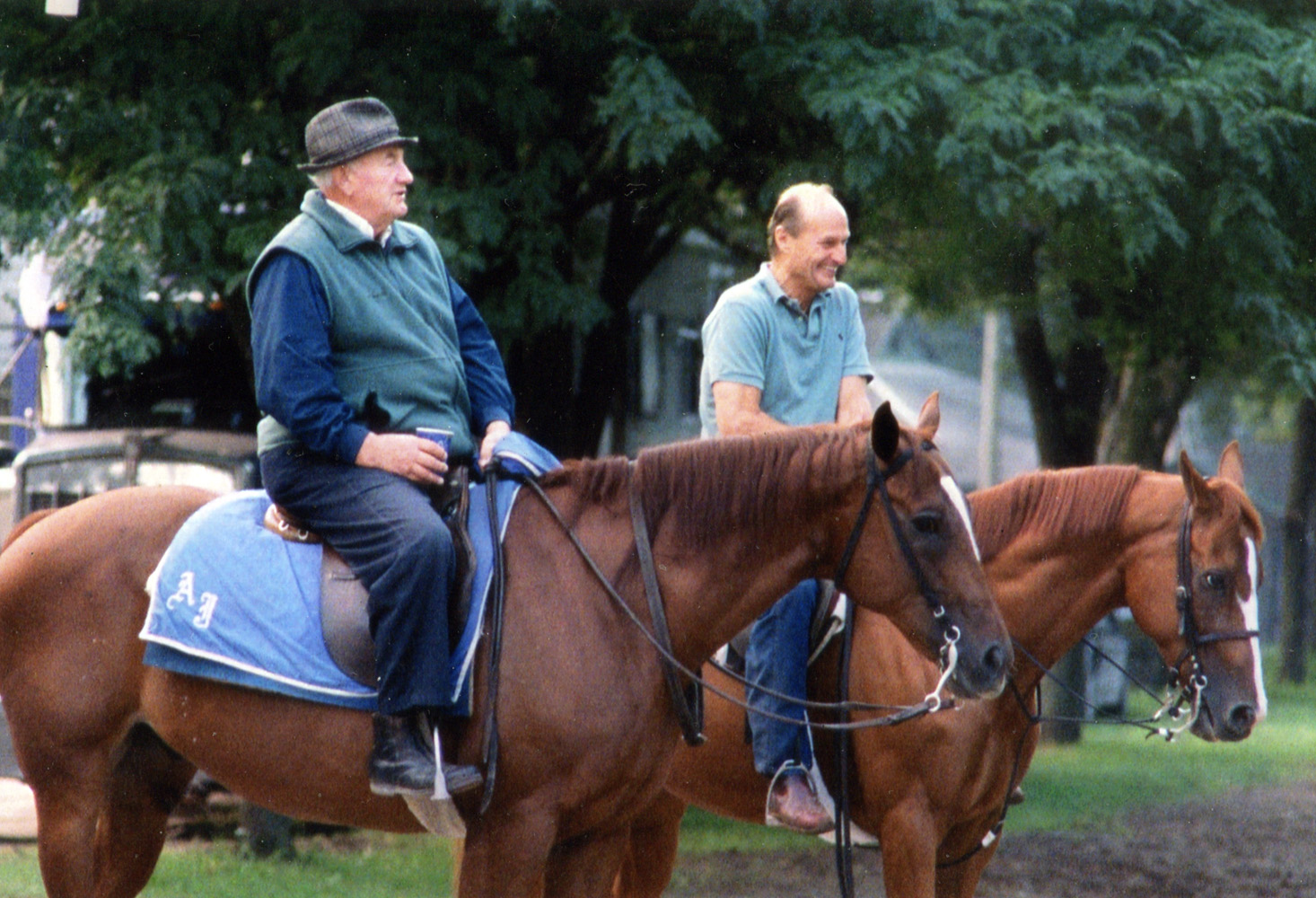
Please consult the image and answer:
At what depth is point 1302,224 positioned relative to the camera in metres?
9.77

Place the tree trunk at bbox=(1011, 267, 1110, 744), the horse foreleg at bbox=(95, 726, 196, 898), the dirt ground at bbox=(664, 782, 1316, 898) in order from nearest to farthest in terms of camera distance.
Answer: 1. the horse foreleg at bbox=(95, 726, 196, 898)
2. the dirt ground at bbox=(664, 782, 1316, 898)
3. the tree trunk at bbox=(1011, 267, 1110, 744)

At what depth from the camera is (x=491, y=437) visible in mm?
4355

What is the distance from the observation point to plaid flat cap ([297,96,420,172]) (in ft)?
13.7

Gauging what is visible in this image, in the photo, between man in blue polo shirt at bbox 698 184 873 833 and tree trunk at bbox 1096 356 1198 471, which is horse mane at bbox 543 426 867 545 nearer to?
man in blue polo shirt at bbox 698 184 873 833

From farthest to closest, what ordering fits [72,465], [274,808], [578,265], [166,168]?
[578,265] → [72,465] → [166,168] → [274,808]

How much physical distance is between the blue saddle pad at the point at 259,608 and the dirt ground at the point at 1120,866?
4829 mm

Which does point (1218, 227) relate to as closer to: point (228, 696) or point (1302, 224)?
point (1302, 224)

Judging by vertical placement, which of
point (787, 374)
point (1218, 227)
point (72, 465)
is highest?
point (1218, 227)

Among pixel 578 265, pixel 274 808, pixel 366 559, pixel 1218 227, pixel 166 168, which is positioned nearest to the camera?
pixel 366 559

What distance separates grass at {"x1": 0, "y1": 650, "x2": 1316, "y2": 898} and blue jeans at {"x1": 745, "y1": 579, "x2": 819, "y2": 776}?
3544mm

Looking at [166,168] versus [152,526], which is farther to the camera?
[166,168]

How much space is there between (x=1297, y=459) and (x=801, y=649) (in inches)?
739

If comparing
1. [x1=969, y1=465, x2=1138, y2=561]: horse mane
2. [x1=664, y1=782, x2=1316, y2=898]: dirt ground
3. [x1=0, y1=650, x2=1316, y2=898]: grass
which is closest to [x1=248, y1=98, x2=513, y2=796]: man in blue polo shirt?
[x1=969, y1=465, x2=1138, y2=561]: horse mane

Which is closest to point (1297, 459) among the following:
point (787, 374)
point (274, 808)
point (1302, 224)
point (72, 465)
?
point (1302, 224)
